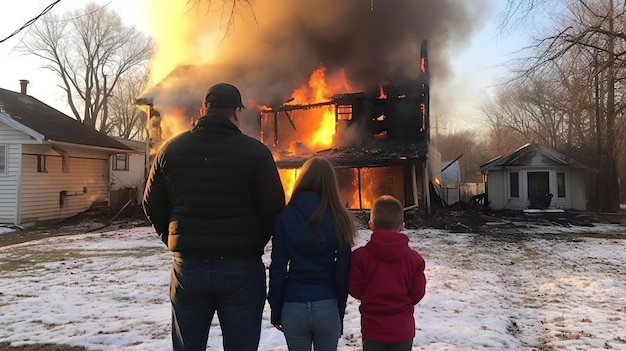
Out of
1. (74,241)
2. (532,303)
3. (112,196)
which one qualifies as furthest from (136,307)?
(112,196)

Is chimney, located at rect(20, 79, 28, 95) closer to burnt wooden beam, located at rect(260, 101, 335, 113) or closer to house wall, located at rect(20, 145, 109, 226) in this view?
house wall, located at rect(20, 145, 109, 226)

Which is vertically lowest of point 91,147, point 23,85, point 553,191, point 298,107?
point 553,191

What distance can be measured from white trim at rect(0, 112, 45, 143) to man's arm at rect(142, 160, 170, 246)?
16.7 meters

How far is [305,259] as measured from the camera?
254 cm

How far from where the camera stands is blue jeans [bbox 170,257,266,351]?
247 cm

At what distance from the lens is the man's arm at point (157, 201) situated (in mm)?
2660

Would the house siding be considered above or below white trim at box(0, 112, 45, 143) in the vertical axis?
below

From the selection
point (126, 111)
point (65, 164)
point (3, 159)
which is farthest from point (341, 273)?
point (126, 111)

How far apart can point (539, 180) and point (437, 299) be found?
1996 cm

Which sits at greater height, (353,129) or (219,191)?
(353,129)

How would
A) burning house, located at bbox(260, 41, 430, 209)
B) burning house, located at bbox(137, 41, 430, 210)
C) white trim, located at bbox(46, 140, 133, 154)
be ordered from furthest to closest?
burning house, located at bbox(260, 41, 430, 209), burning house, located at bbox(137, 41, 430, 210), white trim, located at bbox(46, 140, 133, 154)

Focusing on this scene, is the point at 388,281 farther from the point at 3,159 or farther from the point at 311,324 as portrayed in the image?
the point at 3,159

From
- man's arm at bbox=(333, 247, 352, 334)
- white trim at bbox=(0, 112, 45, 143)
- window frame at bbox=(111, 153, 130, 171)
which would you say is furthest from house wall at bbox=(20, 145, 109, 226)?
man's arm at bbox=(333, 247, 352, 334)

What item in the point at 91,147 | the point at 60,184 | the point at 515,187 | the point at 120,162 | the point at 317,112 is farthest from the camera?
the point at 120,162
